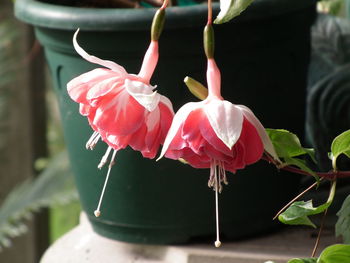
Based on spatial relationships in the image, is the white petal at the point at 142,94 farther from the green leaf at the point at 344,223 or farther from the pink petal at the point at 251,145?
the green leaf at the point at 344,223

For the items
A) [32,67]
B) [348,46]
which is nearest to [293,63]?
[348,46]

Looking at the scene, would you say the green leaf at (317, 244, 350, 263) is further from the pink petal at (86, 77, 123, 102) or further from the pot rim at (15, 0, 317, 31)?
the pot rim at (15, 0, 317, 31)

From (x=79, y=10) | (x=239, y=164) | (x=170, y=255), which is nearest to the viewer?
(x=239, y=164)

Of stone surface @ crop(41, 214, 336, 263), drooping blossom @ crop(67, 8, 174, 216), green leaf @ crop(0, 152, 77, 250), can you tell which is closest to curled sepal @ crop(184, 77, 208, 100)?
drooping blossom @ crop(67, 8, 174, 216)

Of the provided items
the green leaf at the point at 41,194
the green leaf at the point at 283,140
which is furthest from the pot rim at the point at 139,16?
the green leaf at the point at 41,194

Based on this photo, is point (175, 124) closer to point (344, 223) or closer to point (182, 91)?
point (344, 223)

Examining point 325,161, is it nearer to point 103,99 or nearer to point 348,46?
point 348,46

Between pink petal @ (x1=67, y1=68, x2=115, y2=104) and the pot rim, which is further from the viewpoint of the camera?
the pot rim
